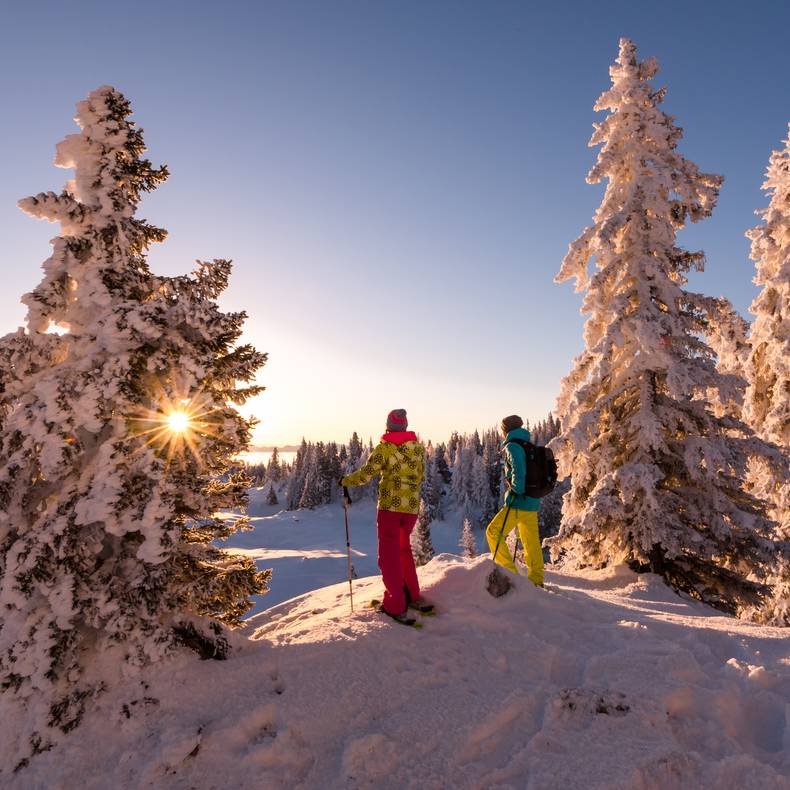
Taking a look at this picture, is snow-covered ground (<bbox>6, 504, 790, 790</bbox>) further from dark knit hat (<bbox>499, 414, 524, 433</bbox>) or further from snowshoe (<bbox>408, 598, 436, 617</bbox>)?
dark knit hat (<bbox>499, 414, 524, 433</bbox>)

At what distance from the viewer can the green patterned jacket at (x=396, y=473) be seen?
18.3 ft

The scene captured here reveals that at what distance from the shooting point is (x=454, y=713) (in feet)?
12.4

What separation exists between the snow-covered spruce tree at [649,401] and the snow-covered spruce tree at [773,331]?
3763mm

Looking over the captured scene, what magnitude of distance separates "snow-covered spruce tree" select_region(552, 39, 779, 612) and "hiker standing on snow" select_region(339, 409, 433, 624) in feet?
17.1

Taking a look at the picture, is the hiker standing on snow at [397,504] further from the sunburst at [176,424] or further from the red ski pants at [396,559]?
the sunburst at [176,424]

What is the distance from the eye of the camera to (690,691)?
3885mm

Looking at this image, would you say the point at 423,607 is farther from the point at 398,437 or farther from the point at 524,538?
the point at 524,538

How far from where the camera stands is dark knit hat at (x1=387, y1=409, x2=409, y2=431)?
5855mm

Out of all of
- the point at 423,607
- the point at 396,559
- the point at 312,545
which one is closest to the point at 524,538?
the point at 423,607

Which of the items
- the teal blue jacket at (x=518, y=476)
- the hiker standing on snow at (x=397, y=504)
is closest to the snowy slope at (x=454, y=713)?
the hiker standing on snow at (x=397, y=504)

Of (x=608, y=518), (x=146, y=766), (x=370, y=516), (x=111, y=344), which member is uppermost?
(x=111, y=344)

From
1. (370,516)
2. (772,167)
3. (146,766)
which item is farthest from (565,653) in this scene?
(370,516)

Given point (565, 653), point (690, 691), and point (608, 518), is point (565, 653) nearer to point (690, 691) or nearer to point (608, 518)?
point (690, 691)

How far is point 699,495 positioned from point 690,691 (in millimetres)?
6904
